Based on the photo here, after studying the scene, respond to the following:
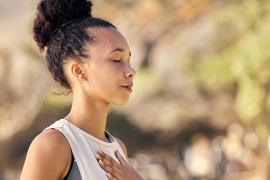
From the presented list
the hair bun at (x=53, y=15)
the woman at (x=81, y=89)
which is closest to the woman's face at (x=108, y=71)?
the woman at (x=81, y=89)

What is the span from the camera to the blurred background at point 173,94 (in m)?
9.38

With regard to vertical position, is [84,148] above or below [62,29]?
below

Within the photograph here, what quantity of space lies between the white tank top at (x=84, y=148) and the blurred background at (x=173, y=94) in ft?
25.2

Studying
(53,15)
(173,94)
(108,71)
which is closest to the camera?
(108,71)

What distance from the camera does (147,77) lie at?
9719 mm

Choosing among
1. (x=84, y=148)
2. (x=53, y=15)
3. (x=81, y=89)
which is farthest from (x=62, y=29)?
(x=84, y=148)

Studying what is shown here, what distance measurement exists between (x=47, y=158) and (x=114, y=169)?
16cm

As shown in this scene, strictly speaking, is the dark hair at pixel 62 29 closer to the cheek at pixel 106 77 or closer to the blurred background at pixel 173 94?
the cheek at pixel 106 77

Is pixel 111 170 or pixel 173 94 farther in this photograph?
pixel 173 94

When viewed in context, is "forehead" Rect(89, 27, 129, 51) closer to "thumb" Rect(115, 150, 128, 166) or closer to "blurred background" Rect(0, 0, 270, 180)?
"thumb" Rect(115, 150, 128, 166)

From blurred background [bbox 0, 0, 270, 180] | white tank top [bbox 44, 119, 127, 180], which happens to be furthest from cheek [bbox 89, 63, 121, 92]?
blurred background [bbox 0, 0, 270, 180]

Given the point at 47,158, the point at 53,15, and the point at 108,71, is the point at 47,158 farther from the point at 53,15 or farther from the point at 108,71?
the point at 53,15

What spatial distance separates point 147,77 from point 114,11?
0.91 meters

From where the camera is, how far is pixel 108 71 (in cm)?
166
